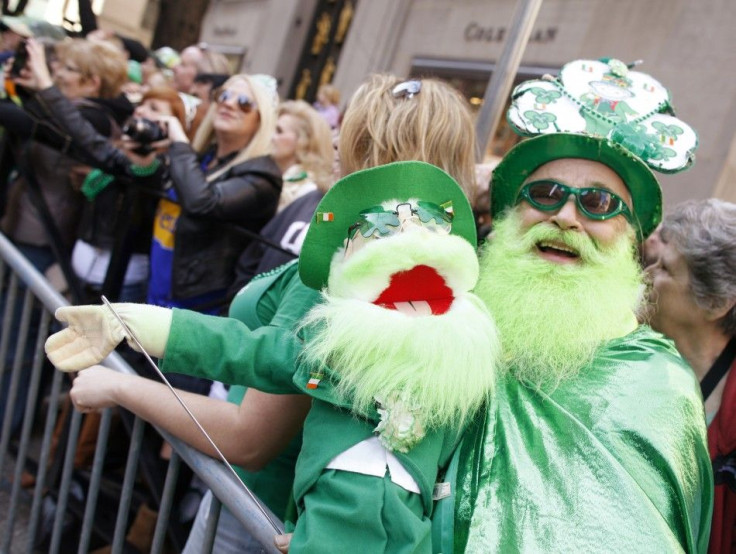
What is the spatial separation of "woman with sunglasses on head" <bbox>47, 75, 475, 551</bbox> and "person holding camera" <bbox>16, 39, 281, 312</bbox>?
111cm

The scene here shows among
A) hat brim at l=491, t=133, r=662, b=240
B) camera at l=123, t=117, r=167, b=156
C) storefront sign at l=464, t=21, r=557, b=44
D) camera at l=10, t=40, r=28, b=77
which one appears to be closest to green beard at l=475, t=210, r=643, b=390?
hat brim at l=491, t=133, r=662, b=240

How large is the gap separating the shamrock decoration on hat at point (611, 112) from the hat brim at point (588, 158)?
3cm

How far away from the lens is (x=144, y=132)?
308 cm

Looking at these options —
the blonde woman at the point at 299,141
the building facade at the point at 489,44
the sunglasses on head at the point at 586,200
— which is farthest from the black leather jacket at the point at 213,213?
the building facade at the point at 489,44

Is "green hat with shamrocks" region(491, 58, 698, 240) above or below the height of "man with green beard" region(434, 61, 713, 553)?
above

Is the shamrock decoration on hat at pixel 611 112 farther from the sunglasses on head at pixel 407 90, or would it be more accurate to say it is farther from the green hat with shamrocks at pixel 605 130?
the sunglasses on head at pixel 407 90

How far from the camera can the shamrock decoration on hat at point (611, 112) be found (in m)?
1.81

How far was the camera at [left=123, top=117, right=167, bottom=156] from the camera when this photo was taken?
121 inches

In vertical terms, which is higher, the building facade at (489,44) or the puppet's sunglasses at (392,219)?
the building facade at (489,44)

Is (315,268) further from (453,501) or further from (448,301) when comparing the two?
(453,501)

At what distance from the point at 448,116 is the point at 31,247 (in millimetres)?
2677

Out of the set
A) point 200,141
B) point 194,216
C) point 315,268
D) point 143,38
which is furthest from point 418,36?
point 143,38

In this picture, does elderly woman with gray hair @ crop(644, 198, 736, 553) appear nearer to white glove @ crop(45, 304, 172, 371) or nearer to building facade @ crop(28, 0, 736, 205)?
white glove @ crop(45, 304, 172, 371)

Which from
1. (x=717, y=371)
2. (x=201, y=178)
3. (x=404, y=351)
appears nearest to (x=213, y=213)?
(x=201, y=178)
